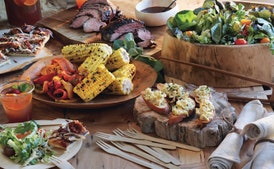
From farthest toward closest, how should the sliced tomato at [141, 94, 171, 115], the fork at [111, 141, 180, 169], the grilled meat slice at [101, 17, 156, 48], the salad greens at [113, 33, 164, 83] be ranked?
the grilled meat slice at [101, 17, 156, 48] → the salad greens at [113, 33, 164, 83] → the sliced tomato at [141, 94, 171, 115] → the fork at [111, 141, 180, 169]

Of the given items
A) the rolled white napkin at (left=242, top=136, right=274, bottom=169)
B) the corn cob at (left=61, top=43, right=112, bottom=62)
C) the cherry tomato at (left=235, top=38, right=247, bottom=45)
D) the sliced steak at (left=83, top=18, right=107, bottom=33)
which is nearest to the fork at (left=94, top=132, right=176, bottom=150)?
the rolled white napkin at (left=242, top=136, right=274, bottom=169)

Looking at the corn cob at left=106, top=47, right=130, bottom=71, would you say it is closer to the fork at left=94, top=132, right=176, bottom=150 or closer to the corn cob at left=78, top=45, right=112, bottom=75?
the corn cob at left=78, top=45, right=112, bottom=75

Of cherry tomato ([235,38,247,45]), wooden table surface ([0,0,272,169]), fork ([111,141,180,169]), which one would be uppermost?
cherry tomato ([235,38,247,45])

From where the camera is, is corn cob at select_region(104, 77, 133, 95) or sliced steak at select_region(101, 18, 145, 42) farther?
sliced steak at select_region(101, 18, 145, 42)

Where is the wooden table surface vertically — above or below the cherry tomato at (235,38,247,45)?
below

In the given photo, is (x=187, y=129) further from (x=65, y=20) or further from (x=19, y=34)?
(x=65, y=20)

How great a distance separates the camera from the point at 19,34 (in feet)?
6.15

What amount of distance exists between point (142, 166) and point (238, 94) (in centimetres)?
50

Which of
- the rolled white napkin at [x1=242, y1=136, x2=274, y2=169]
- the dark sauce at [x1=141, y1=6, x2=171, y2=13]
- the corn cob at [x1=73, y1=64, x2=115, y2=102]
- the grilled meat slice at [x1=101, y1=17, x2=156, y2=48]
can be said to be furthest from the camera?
the dark sauce at [x1=141, y1=6, x2=171, y2=13]

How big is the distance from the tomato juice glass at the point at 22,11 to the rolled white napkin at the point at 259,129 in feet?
4.47

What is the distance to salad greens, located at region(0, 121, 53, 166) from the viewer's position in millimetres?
1125

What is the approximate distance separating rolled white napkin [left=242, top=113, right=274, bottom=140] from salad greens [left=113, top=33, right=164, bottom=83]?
0.52m

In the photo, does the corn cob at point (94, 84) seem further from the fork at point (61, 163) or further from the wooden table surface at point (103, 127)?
the fork at point (61, 163)

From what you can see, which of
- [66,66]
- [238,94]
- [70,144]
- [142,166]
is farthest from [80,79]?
[238,94]
